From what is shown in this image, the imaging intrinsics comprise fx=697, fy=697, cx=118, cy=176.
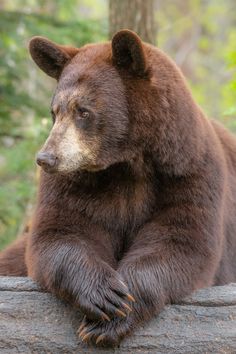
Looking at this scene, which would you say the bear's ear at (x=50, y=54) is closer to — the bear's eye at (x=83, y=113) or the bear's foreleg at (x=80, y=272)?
the bear's eye at (x=83, y=113)

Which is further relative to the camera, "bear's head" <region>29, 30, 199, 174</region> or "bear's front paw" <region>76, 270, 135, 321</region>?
"bear's head" <region>29, 30, 199, 174</region>

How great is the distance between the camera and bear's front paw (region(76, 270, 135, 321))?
156 inches

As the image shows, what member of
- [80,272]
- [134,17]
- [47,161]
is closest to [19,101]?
[134,17]

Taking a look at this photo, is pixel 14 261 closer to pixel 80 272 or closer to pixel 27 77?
pixel 80 272

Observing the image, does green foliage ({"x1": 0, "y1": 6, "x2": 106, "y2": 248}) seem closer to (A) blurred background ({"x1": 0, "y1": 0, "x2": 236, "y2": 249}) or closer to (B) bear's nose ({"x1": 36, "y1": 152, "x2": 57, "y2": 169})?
(A) blurred background ({"x1": 0, "y1": 0, "x2": 236, "y2": 249})

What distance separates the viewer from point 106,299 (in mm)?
3973

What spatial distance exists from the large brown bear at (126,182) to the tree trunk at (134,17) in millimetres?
2587

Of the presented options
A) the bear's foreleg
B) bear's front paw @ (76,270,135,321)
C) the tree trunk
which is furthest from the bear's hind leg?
the tree trunk

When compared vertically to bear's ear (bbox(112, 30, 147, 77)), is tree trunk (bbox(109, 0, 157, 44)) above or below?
above

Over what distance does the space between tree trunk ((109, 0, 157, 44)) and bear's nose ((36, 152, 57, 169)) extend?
134 inches

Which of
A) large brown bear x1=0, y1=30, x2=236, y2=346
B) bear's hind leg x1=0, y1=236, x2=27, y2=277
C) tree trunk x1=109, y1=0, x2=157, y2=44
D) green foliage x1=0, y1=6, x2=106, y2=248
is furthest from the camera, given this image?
green foliage x1=0, y1=6, x2=106, y2=248

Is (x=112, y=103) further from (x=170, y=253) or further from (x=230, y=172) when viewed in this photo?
(x=230, y=172)

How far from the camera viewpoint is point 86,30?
372 inches

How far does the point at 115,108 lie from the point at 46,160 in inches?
24.0
